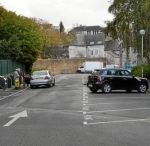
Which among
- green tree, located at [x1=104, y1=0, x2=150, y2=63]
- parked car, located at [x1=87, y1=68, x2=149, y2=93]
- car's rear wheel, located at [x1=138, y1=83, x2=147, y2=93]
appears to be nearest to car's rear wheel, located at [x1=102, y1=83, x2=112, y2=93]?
parked car, located at [x1=87, y1=68, x2=149, y2=93]

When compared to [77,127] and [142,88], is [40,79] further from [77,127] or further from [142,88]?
[77,127]

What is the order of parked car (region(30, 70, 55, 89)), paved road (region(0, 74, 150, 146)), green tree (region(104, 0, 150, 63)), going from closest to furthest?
paved road (region(0, 74, 150, 146)) → green tree (region(104, 0, 150, 63)) → parked car (region(30, 70, 55, 89))

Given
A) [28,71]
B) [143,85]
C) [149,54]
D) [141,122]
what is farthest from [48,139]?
[28,71]

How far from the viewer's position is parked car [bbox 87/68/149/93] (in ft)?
78.3

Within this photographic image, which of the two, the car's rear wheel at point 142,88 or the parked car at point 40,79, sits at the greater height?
the parked car at point 40,79

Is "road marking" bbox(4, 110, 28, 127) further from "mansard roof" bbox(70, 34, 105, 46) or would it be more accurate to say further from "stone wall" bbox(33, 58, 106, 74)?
"mansard roof" bbox(70, 34, 105, 46)

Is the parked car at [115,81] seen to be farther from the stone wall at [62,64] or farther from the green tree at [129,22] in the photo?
the stone wall at [62,64]

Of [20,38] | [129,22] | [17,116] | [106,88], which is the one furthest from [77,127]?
[20,38]

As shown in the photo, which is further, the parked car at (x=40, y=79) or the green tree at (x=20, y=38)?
the green tree at (x=20, y=38)

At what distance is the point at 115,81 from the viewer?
24.0m

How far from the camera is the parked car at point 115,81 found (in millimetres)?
23875

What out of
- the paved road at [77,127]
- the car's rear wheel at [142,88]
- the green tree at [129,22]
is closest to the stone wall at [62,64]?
the green tree at [129,22]

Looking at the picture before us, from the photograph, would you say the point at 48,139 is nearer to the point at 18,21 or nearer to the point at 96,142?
the point at 96,142

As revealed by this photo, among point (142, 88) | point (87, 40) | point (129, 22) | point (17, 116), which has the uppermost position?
point (87, 40)
